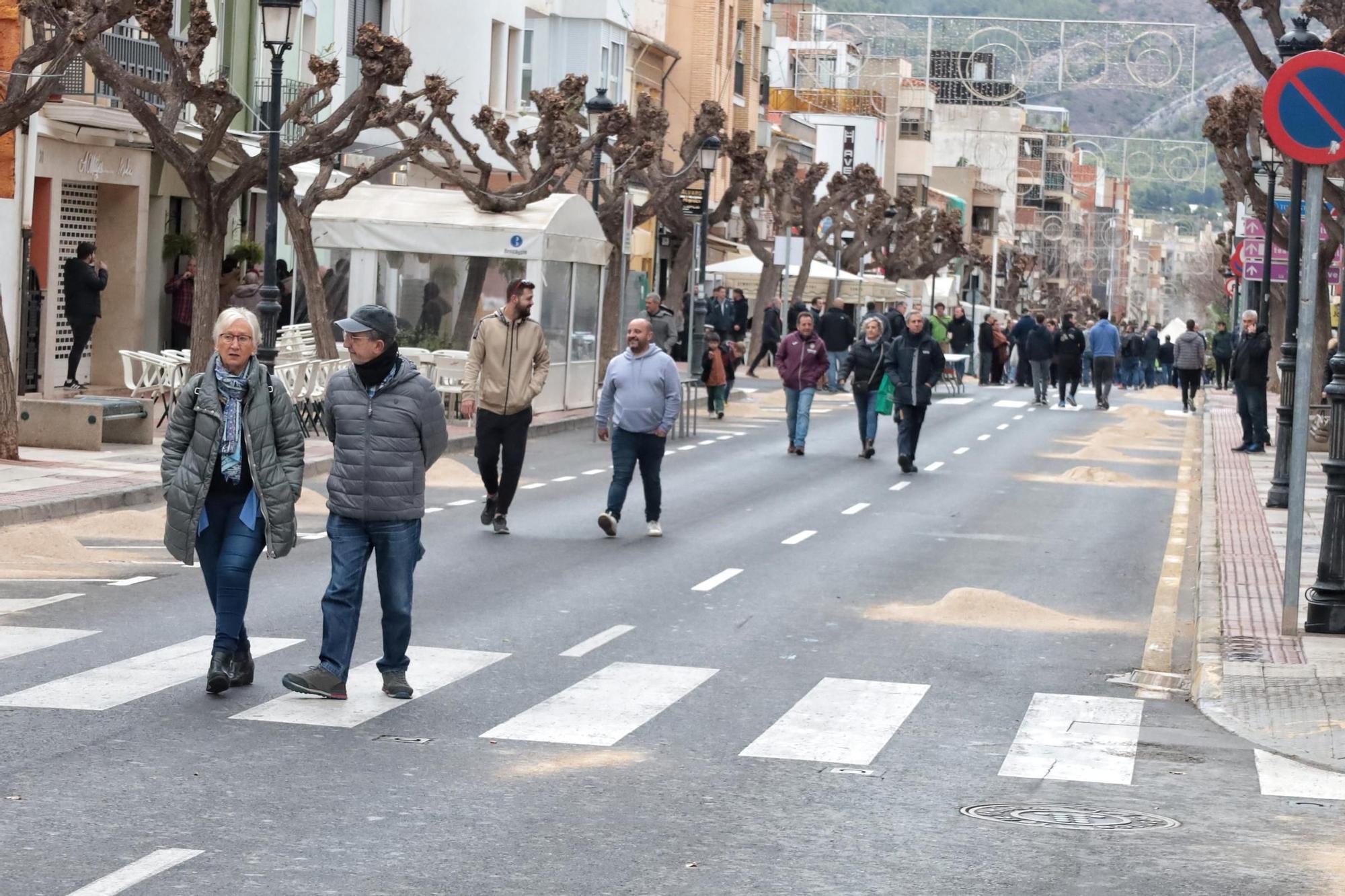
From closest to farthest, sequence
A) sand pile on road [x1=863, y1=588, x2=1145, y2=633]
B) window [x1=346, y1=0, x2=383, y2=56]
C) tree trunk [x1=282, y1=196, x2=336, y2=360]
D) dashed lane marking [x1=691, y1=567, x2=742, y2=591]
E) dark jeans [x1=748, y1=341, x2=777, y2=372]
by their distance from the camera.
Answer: sand pile on road [x1=863, y1=588, x2=1145, y2=633]
dashed lane marking [x1=691, y1=567, x2=742, y2=591]
tree trunk [x1=282, y1=196, x2=336, y2=360]
window [x1=346, y1=0, x2=383, y2=56]
dark jeans [x1=748, y1=341, x2=777, y2=372]

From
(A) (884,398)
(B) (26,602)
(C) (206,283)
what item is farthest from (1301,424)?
(C) (206,283)

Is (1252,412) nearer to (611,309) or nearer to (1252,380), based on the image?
(1252,380)

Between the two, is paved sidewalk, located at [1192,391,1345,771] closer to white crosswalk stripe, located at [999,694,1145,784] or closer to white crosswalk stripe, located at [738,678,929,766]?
white crosswalk stripe, located at [999,694,1145,784]

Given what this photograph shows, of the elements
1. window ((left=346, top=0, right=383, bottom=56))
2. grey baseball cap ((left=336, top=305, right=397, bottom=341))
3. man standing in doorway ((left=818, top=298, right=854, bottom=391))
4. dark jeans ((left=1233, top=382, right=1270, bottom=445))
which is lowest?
dark jeans ((left=1233, top=382, right=1270, bottom=445))

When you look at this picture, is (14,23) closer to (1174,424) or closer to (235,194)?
(235,194)

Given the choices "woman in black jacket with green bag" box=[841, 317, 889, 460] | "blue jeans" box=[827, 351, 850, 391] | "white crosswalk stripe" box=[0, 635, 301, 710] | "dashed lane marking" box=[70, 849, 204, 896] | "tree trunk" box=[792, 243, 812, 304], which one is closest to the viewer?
"dashed lane marking" box=[70, 849, 204, 896]

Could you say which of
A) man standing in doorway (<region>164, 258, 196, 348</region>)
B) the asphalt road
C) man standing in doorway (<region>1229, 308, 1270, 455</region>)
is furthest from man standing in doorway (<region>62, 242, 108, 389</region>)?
Result: man standing in doorway (<region>1229, 308, 1270, 455</region>)

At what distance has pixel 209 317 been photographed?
26.0 m

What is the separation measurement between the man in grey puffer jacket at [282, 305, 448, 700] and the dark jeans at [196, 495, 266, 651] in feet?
1.07

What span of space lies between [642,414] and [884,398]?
10324 mm

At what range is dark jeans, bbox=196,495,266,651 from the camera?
1006 centimetres

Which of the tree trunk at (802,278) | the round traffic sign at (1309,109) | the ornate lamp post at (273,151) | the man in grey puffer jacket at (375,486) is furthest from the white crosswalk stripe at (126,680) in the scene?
the tree trunk at (802,278)

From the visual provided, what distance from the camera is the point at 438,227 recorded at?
31531 mm

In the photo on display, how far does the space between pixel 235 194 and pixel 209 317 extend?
1521 mm
